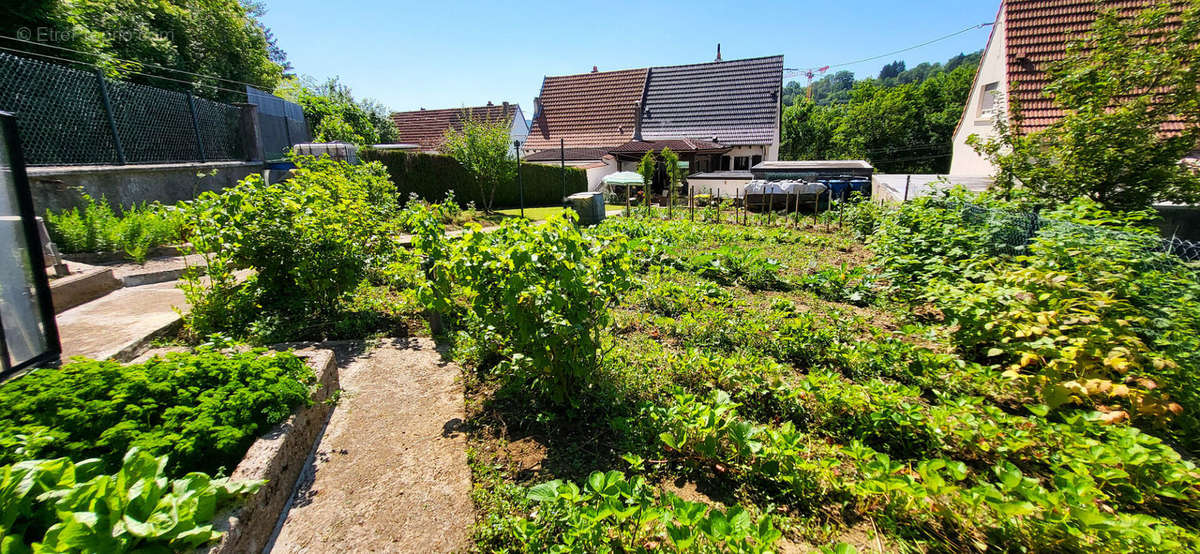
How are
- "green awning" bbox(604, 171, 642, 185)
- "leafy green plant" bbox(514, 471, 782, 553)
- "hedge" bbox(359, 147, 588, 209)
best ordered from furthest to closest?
"green awning" bbox(604, 171, 642, 185) < "hedge" bbox(359, 147, 588, 209) < "leafy green plant" bbox(514, 471, 782, 553)

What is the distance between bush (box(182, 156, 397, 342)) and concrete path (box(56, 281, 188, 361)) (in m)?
0.34

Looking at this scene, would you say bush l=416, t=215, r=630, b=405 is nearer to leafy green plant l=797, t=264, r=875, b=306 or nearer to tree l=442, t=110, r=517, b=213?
leafy green plant l=797, t=264, r=875, b=306

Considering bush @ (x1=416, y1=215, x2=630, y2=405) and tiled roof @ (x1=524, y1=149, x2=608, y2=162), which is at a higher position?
tiled roof @ (x1=524, y1=149, x2=608, y2=162)

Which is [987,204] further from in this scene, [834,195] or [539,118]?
[539,118]

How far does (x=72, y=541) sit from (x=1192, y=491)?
4.67 m

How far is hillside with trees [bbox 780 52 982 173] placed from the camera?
3725cm

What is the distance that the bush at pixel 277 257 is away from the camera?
412 centimetres

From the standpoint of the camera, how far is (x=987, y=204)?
639cm

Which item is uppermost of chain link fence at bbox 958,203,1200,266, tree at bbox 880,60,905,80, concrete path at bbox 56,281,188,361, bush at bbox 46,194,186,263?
tree at bbox 880,60,905,80

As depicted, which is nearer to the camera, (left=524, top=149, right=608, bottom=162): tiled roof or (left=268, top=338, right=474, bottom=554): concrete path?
(left=268, top=338, right=474, bottom=554): concrete path

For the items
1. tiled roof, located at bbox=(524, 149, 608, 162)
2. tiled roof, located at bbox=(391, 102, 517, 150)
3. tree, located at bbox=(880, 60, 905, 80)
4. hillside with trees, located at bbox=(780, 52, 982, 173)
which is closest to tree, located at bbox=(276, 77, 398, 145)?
tiled roof, located at bbox=(391, 102, 517, 150)

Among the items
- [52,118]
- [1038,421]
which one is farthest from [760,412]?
[52,118]

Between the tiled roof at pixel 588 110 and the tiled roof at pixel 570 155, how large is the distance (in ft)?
2.28

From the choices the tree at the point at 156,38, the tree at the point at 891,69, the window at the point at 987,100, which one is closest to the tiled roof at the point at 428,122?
the tree at the point at 156,38
